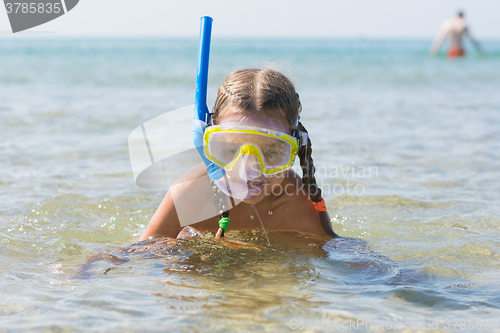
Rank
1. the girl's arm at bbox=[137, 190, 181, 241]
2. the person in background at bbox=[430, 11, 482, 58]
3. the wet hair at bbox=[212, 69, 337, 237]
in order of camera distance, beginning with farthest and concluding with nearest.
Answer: the person in background at bbox=[430, 11, 482, 58], the girl's arm at bbox=[137, 190, 181, 241], the wet hair at bbox=[212, 69, 337, 237]

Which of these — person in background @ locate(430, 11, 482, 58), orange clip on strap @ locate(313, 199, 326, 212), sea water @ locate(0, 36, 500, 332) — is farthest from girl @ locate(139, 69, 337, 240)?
person in background @ locate(430, 11, 482, 58)

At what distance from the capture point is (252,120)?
2551 mm

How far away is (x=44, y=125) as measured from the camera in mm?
7152

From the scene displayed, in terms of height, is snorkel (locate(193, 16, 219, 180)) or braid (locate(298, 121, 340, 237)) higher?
snorkel (locate(193, 16, 219, 180))

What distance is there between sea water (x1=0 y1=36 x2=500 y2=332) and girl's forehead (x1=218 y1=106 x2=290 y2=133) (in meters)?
0.45

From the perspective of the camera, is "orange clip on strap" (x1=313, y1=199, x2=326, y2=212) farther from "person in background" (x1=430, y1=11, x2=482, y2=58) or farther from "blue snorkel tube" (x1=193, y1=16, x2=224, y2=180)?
"person in background" (x1=430, y1=11, x2=482, y2=58)

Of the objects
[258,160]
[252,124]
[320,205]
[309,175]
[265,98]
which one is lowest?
[320,205]

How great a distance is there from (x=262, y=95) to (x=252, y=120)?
159mm

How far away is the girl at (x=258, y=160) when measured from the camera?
2.53 m

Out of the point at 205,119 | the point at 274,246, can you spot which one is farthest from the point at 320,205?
the point at 205,119

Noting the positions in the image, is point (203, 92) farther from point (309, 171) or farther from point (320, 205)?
point (320, 205)

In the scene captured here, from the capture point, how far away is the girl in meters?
2.53

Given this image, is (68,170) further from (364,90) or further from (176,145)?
(364,90)

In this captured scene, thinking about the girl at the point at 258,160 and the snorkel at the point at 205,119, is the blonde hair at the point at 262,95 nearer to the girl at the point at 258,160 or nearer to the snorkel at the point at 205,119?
the girl at the point at 258,160
